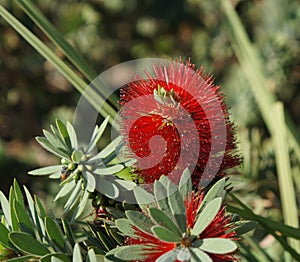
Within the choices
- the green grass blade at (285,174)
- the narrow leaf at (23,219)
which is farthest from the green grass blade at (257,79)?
the narrow leaf at (23,219)

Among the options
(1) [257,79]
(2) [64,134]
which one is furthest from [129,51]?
(2) [64,134]

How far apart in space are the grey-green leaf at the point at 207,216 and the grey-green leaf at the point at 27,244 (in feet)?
0.30

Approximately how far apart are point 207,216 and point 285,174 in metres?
0.28

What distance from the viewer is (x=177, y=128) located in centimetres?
31

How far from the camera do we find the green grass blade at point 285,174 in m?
0.50

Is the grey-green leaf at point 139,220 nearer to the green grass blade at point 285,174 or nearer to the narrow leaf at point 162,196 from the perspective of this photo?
the narrow leaf at point 162,196

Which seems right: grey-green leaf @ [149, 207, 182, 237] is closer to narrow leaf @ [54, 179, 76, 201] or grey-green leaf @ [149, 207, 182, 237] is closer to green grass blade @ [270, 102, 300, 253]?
narrow leaf @ [54, 179, 76, 201]

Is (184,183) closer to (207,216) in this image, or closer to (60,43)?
(207,216)

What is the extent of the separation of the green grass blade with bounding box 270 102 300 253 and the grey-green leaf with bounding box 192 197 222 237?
240 millimetres

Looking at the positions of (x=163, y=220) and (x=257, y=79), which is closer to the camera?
(x=163, y=220)

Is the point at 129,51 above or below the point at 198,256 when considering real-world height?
above

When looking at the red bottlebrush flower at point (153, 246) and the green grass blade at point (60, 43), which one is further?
Answer: the green grass blade at point (60, 43)

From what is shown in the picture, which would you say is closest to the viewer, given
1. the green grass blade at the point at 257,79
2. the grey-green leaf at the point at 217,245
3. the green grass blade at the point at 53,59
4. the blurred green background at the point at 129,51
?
the grey-green leaf at the point at 217,245

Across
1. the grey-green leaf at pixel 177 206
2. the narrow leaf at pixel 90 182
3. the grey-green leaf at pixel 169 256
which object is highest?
the narrow leaf at pixel 90 182
